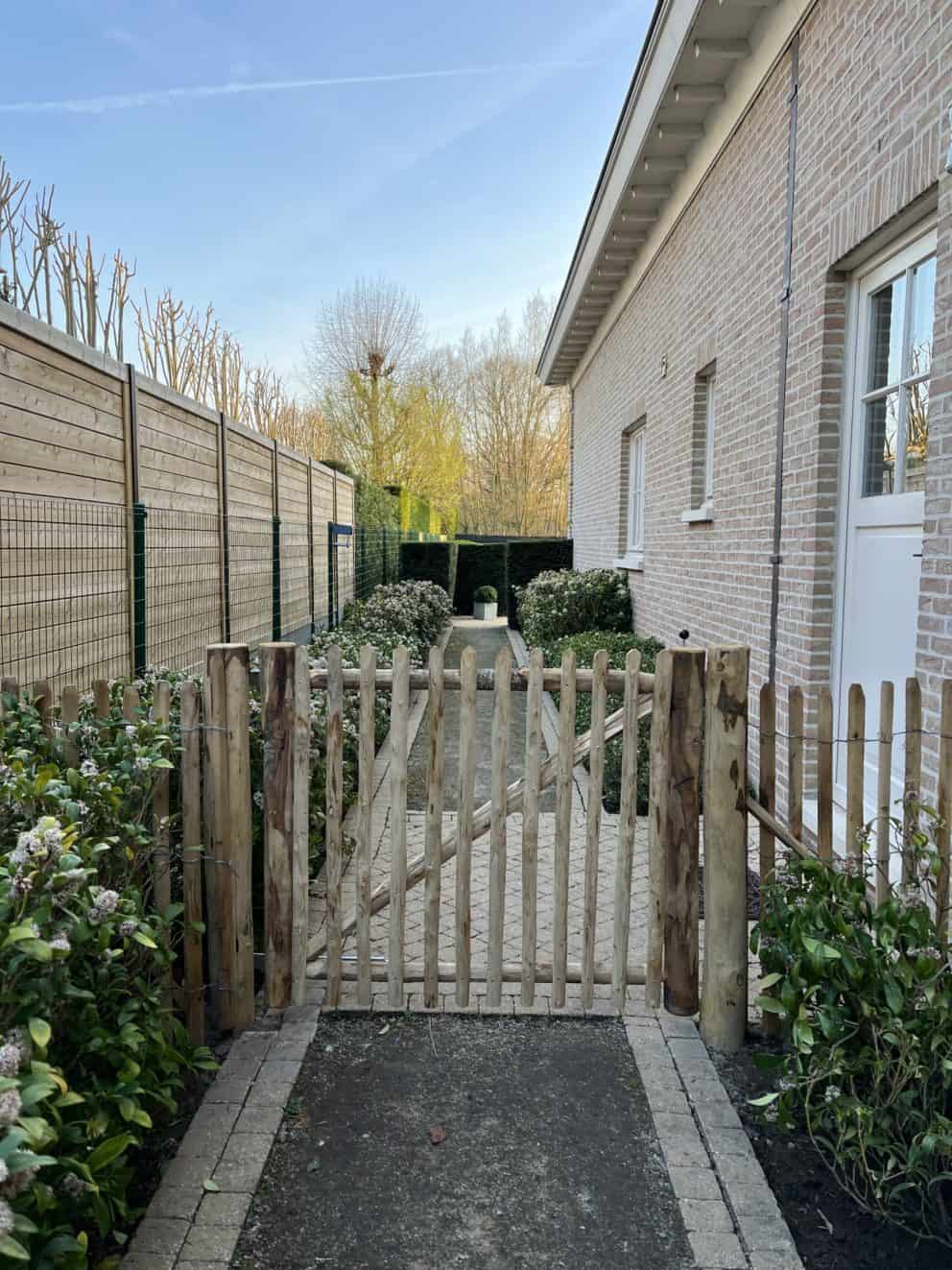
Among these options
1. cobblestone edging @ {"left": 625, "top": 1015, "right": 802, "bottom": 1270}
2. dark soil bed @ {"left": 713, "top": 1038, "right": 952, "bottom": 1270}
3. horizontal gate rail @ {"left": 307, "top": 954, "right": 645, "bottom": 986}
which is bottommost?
dark soil bed @ {"left": 713, "top": 1038, "right": 952, "bottom": 1270}

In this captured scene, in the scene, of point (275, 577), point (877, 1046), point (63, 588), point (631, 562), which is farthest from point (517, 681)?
point (631, 562)

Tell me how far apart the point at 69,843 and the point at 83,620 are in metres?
2.24

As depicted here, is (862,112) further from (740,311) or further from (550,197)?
(550,197)

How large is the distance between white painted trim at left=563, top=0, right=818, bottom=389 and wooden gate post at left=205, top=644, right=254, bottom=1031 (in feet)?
15.0

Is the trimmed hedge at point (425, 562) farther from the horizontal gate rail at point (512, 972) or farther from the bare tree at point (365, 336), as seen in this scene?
the horizontal gate rail at point (512, 972)

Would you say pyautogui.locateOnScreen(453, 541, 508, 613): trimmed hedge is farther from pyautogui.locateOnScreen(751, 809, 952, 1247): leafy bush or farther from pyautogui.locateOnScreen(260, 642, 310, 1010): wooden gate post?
pyautogui.locateOnScreen(751, 809, 952, 1247): leafy bush

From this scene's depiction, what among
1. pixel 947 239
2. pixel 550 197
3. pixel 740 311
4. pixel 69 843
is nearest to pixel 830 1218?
pixel 69 843

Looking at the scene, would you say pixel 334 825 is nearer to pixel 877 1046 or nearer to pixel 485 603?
pixel 877 1046

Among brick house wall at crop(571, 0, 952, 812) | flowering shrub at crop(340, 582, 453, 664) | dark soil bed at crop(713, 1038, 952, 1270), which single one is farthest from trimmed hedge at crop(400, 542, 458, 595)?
dark soil bed at crop(713, 1038, 952, 1270)

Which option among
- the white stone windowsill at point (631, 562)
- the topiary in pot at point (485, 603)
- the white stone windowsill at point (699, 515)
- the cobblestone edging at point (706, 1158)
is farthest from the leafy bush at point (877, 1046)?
the topiary in pot at point (485, 603)

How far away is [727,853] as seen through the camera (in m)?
3.04

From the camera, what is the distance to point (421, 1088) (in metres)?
2.80

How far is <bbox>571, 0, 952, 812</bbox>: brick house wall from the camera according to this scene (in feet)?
11.5

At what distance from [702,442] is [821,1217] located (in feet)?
20.5
